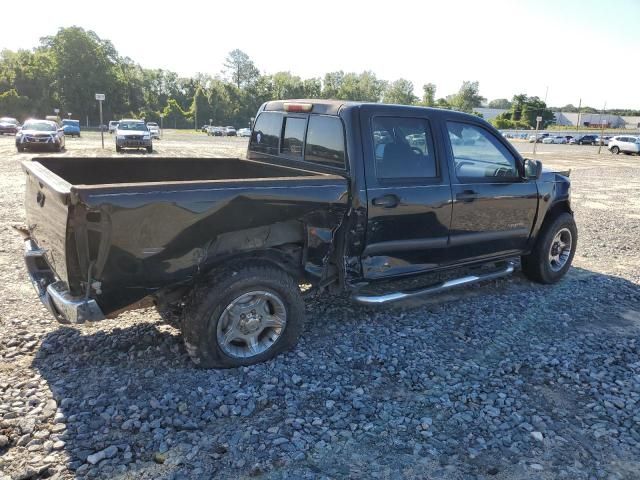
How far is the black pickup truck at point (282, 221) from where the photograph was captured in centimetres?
325

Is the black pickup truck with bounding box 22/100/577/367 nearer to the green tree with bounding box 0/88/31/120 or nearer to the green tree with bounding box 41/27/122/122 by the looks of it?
the green tree with bounding box 0/88/31/120

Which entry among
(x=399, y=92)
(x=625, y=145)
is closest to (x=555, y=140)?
(x=625, y=145)

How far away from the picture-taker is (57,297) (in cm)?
334

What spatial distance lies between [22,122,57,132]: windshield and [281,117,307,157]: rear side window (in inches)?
873

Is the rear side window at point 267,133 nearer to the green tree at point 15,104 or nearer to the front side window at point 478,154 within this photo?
the front side window at point 478,154

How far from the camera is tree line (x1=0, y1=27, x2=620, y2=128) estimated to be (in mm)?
78312

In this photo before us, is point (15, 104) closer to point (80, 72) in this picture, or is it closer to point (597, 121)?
point (80, 72)

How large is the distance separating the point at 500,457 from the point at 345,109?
9.38 ft

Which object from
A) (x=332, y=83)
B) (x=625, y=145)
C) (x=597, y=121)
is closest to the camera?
(x=625, y=145)

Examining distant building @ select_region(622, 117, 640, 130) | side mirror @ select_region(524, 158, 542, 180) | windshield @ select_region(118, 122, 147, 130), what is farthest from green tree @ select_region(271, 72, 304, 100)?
side mirror @ select_region(524, 158, 542, 180)

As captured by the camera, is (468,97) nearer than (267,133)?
No

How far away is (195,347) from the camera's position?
3.66 metres

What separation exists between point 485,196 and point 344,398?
2636mm

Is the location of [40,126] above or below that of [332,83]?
below
